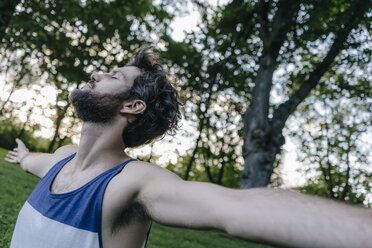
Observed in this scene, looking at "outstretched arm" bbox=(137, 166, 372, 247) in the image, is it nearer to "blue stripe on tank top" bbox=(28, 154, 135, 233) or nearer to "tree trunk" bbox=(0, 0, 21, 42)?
"blue stripe on tank top" bbox=(28, 154, 135, 233)

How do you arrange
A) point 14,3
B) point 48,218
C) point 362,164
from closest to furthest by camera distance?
point 48,218, point 14,3, point 362,164

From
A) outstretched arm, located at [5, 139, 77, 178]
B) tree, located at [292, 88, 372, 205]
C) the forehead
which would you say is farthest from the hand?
tree, located at [292, 88, 372, 205]

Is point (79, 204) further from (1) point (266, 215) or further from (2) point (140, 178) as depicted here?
(1) point (266, 215)

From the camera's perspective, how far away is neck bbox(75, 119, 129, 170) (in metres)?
2.14

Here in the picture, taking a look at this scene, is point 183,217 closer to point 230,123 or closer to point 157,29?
point 157,29

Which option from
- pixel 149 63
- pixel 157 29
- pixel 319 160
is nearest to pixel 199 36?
pixel 157 29

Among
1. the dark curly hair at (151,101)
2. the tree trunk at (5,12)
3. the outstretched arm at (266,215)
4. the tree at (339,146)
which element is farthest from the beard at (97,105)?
the tree at (339,146)

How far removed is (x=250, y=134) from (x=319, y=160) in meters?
20.2

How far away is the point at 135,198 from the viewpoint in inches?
64.0

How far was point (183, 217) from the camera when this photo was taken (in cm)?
134

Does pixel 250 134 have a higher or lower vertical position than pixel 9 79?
lower

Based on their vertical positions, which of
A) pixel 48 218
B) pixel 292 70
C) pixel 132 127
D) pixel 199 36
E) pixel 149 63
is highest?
pixel 199 36

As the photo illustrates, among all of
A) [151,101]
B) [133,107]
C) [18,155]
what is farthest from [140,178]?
[18,155]

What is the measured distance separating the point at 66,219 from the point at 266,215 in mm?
1211
